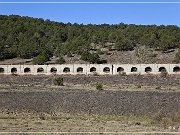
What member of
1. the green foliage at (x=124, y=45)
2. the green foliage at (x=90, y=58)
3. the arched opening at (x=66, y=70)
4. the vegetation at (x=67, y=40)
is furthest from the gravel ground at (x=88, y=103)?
the green foliage at (x=124, y=45)

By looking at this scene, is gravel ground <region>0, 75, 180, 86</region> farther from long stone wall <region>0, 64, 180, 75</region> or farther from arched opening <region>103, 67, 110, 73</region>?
arched opening <region>103, 67, 110, 73</region>

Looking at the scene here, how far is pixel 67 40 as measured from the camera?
128375 millimetres

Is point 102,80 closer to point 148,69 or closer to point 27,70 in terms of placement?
point 148,69

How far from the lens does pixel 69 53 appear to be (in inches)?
4112


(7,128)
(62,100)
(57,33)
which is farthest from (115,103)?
(57,33)

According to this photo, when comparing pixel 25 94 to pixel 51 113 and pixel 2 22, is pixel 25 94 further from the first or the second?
pixel 2 22

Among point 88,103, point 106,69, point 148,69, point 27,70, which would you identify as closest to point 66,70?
point 27,70

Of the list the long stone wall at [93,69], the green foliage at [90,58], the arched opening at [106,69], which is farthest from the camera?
the green foliage at [90,58]

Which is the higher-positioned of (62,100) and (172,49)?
(172,49)

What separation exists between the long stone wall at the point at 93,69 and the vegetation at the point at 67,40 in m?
7.99

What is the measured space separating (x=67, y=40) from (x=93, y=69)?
158 feet

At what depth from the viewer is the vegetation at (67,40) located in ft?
346

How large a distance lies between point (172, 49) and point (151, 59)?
42.1 feet

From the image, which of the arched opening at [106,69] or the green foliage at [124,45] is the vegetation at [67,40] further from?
the arched opening at [106,69]
